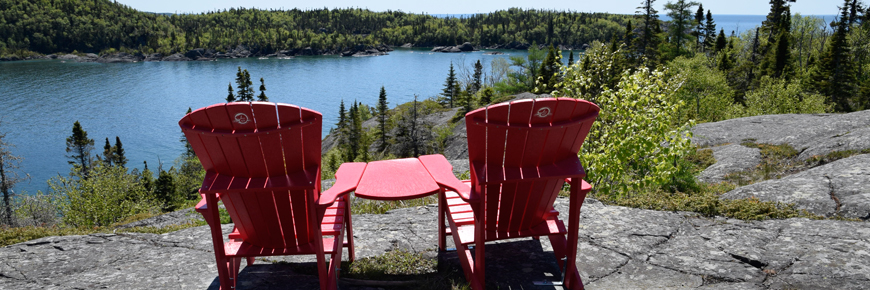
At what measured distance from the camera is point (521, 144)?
3258 mm

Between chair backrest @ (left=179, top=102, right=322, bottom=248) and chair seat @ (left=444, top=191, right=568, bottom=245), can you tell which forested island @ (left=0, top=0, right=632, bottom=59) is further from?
chair backrest @ (left=179, top=102, right=322, bottom=248)

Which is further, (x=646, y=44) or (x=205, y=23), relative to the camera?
(x=205, y=23)

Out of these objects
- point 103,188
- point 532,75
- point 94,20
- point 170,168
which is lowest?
point 170,168

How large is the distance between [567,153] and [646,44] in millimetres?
52829

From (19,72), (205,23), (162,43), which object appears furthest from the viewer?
(205,23)

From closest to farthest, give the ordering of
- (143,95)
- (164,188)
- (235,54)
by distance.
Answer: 1. (164,188)
2. (143,95)
3. (235,54)

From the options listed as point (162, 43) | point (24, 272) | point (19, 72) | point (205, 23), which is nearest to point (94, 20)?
point (162, 43)

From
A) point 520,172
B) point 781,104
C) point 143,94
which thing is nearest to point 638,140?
point 520,172

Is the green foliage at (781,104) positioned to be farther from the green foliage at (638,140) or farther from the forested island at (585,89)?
the green foliage at (638,140)

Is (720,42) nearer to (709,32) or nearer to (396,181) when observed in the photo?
(709,32)

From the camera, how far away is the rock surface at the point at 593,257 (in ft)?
12.3

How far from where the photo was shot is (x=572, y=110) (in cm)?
321

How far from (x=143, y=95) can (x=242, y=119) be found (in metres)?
89.0

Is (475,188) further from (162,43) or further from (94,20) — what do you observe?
(94,20)
